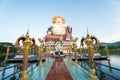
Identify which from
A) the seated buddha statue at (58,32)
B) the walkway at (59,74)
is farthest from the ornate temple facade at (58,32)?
the walkway at (59,74)

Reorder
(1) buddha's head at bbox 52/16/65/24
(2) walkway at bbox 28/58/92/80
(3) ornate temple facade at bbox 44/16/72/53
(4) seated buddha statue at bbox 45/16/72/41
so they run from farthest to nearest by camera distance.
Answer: (1) buddha's head at bbox 52/16/65/24, (4) seated buddha statue at bbox 45/16/72/41, (3) ornate temple facade at bbox 44/16/72/53, (2) walkway at bbox 28/58/92/80

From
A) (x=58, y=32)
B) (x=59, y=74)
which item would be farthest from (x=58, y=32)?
(x=59, y=74)

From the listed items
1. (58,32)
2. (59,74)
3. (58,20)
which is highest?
(58,20)

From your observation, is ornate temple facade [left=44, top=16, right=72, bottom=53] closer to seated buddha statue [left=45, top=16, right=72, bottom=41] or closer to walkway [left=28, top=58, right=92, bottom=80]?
seated buddha statue [left=45, top=16, right=72, bottom=41]

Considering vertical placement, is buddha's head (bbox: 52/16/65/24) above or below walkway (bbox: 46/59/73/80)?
above

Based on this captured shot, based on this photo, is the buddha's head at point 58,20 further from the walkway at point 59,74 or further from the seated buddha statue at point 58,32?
the walkway at point 59,74

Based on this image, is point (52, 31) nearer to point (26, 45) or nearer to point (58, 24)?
point (58, 24)

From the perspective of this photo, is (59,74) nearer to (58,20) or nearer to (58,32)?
(58,32)

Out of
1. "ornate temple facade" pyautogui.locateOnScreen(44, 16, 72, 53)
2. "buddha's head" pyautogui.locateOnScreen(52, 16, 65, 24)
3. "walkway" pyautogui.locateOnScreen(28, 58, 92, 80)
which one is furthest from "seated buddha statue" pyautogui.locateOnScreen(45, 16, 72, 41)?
"walkway" pyautogui.locateOnScreen(28, 58, 92, 80)

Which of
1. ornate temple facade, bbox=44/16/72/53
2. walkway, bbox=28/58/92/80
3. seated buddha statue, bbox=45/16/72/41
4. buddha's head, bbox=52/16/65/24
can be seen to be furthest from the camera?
buddha's head, bbox=52/16/65/24

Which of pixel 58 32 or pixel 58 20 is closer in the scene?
pixel 58 32

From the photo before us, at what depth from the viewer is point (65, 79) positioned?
5094 millimetres

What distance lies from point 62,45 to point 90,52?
1019 inches

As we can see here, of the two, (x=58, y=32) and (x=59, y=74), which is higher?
(x=58, y=32)
